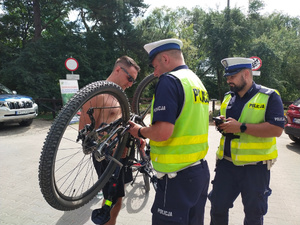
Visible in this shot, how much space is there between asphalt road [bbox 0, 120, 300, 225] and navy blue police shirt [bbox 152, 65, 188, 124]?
1829 millimetres

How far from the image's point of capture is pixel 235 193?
2.03 meters

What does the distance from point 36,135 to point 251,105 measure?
7539mm

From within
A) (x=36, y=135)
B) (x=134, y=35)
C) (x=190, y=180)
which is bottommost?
(x=36, y=135)

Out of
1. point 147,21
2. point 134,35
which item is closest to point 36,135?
point 134,35

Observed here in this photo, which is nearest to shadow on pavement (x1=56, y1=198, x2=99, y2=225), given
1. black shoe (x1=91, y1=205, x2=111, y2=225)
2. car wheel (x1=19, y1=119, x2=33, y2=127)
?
black shoe (x1=91, y1=205, x2=111, y2=225)

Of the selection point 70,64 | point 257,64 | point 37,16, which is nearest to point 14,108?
point 70,64

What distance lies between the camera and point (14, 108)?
290 inches

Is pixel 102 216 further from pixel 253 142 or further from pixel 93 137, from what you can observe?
pixel 253 142

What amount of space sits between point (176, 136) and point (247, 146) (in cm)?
92

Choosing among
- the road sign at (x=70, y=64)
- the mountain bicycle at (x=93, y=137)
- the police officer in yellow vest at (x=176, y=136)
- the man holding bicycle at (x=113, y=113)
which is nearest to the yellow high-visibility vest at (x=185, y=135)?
the police officer in yellow vest at (x=176, y=136)

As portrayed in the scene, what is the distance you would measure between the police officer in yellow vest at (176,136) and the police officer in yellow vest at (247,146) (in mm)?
508

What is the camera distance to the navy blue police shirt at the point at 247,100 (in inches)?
72.8

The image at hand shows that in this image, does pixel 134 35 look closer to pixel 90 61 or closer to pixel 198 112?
pixel 90 61

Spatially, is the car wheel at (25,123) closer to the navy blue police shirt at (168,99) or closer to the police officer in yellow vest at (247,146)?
the police officer in yellow vest at (247,146)
